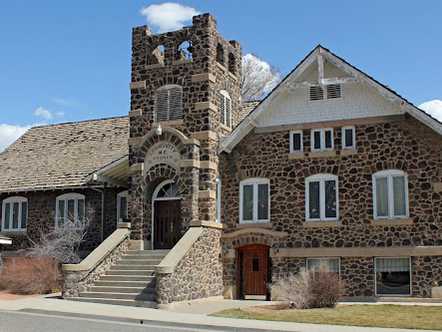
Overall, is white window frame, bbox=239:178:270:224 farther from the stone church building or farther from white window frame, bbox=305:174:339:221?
white window frame, bbox=305:174:339:221

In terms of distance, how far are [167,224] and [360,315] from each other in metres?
10.2

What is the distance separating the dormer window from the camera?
23516mm

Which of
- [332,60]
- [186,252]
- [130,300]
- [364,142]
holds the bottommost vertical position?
[130,300]

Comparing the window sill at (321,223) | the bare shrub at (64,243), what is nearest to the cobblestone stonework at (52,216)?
the bare shrub at (64,243)

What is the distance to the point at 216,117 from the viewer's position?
24812 mm

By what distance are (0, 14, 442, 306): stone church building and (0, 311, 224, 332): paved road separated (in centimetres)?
372

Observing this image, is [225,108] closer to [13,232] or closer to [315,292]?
[315,292]

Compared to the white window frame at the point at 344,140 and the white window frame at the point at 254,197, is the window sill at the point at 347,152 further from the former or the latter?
the white window frame at the point at 254,197

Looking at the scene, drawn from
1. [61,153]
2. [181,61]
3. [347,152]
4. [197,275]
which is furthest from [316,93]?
[61,153]

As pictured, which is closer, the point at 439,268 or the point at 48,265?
the point at 439,268

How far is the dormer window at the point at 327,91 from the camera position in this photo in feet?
77.2

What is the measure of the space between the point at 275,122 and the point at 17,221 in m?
14.5

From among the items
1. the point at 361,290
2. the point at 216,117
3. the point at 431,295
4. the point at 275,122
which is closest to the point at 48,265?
the point at 216,117

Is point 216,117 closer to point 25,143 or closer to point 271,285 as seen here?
point 271,285
